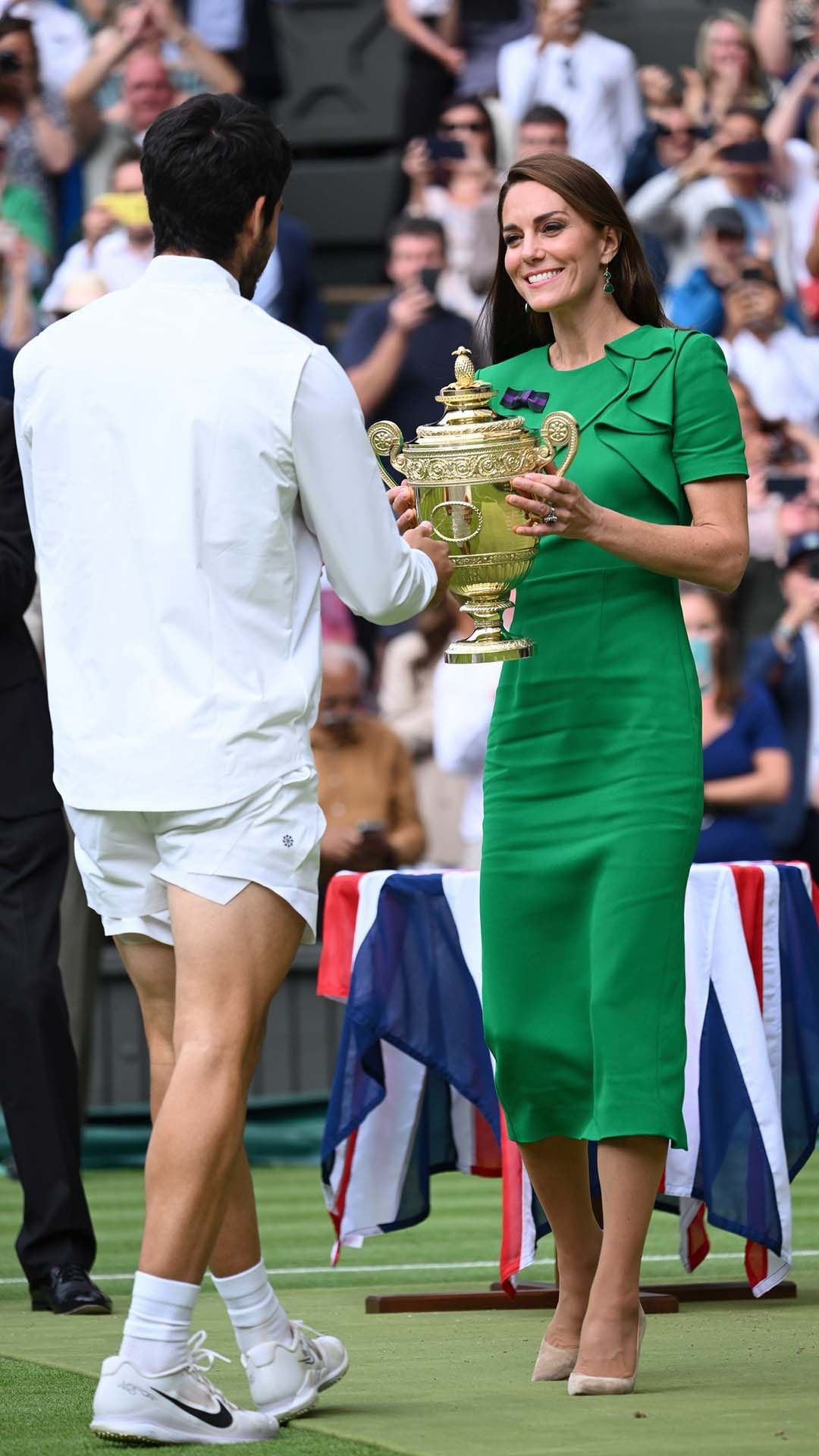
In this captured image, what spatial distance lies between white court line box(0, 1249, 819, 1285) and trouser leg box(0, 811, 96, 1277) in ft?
A: 2.50

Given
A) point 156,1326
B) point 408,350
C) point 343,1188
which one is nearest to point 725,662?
point 408,350

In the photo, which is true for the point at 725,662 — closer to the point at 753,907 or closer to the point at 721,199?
the point at 721,199

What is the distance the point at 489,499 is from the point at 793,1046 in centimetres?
175

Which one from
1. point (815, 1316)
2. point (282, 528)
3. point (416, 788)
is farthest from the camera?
point (416, 788)

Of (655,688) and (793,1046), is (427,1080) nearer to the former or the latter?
(793,1046)

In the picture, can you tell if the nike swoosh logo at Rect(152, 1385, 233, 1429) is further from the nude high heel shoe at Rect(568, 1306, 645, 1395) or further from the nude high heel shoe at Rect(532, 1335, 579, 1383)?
the nude high heel shoe at Rect(532, 1335, 579, 1383)

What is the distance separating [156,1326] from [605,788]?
3.45 feet

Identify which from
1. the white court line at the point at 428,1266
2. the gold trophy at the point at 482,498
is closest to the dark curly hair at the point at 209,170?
the gold trophy at the point at 482,498

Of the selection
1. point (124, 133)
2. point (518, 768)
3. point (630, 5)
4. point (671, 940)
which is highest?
point (630, 5)

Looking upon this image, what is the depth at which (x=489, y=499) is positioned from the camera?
329cm

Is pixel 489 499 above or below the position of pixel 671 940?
above

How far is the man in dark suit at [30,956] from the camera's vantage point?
177 inches

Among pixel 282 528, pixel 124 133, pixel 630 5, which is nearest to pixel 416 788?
pixel 124 133

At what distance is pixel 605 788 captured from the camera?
335 centimetres
